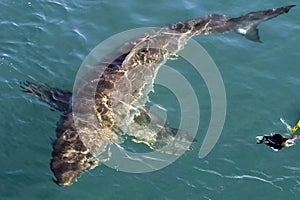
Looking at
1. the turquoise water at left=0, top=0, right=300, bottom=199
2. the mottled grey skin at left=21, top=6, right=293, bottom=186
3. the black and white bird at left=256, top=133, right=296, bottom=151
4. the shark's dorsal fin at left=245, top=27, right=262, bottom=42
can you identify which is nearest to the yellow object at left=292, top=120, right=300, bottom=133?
the black and white bird at left=256, top=133, right=296, bottom=151

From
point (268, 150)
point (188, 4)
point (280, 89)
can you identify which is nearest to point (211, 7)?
point (188, 4)

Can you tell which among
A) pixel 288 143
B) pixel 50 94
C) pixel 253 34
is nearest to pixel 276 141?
pixel 288 143

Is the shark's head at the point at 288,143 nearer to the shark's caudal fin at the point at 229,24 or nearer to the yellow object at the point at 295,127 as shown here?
the yellow object at the point at 295,127

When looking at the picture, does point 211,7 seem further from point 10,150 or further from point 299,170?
point 10,150

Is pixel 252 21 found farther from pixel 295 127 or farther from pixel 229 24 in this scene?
pixel 295 127

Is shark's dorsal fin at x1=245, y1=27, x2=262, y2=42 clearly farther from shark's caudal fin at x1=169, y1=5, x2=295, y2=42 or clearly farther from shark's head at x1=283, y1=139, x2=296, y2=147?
shark's head at x1=283, y1=139, x2=296, y2=147

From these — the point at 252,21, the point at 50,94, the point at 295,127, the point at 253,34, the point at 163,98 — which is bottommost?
the point at 50,94
